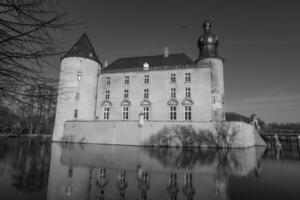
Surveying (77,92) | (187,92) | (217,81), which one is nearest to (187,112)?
(187,92)

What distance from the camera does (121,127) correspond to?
22.8m

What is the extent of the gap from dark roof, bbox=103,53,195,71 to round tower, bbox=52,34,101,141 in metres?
3.81

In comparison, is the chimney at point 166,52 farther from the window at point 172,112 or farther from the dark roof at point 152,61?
the window at point 172,112

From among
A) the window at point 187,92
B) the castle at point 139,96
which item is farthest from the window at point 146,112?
the window at point 187,92

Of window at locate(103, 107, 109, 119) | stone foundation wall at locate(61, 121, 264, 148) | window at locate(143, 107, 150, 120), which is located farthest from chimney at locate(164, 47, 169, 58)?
window at locate(103, 107, 109, 119)

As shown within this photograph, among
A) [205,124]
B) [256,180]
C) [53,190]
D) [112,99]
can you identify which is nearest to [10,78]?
[53,190]

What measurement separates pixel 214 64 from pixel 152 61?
8.96 meters

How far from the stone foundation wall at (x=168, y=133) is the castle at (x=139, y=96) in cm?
11

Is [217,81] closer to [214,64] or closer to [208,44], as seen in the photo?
[214,64]

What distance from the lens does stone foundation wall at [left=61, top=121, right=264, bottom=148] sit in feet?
69.0

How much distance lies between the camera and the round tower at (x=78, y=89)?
2527 cm

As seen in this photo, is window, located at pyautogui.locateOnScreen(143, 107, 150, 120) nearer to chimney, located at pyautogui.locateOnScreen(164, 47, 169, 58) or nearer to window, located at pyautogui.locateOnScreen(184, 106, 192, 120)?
window, located at pyautogui.locateOnScreen(184, 106, 192, 120)

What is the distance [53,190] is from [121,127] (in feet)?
55.6

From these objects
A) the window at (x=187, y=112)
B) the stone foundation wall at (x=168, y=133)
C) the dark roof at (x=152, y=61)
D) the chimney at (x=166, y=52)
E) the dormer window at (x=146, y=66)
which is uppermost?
the chimney at (x=166, y=52)
